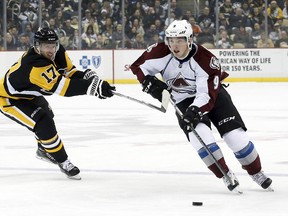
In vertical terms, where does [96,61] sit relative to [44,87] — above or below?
below

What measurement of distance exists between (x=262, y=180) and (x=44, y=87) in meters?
1.43

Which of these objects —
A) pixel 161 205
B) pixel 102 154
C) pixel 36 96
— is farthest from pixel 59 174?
pixel 161 205

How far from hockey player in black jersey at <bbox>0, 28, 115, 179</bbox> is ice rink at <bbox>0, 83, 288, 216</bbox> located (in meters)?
0.23

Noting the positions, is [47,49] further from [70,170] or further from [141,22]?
[141,22]

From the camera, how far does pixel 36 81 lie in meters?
5.11

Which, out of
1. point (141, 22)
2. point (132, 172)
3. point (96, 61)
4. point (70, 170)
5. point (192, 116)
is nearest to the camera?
point (192, 116)

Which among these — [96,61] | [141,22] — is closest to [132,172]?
[96,61]

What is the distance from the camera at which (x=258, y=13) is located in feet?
51.6

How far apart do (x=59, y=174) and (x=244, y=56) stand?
1004 cm

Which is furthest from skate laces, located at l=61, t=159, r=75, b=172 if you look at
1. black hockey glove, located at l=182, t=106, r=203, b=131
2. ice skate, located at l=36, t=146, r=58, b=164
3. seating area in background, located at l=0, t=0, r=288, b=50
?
seating area in background, located at l=0, t=0, r=288, b=50

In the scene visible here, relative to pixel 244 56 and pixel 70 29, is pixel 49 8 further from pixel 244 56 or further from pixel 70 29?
pixel 244 56

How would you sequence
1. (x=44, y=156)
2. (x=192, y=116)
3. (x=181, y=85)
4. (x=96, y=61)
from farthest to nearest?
(x=96, y=61)
(x=44, y=156)
(x=181, y=85)
(x=192, y=116)

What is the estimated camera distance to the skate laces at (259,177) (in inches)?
185

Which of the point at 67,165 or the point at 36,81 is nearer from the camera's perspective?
the point at 36,81
